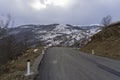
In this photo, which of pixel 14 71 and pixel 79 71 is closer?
pixel 79 71

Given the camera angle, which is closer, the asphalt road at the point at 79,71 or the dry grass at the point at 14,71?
the asphalt road at the point at 79,71

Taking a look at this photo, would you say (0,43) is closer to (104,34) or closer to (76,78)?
(104,34)

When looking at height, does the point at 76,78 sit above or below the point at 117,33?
below

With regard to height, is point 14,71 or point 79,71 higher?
point 79,71

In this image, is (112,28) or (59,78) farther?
(112,28)

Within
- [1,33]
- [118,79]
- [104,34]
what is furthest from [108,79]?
[104,34]

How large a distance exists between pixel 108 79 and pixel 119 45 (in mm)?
26869

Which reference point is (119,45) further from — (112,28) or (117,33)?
(112,28)

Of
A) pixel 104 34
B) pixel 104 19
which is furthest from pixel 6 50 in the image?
pixel 104 19

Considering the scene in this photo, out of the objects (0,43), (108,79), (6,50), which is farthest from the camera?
(6,50)

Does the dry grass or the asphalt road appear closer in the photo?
the asphalt road

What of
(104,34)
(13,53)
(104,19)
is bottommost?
(13,53)

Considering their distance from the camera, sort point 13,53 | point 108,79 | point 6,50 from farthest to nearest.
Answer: point 13,53 < point 6,50 < point 108,79

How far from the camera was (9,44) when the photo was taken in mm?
49219
